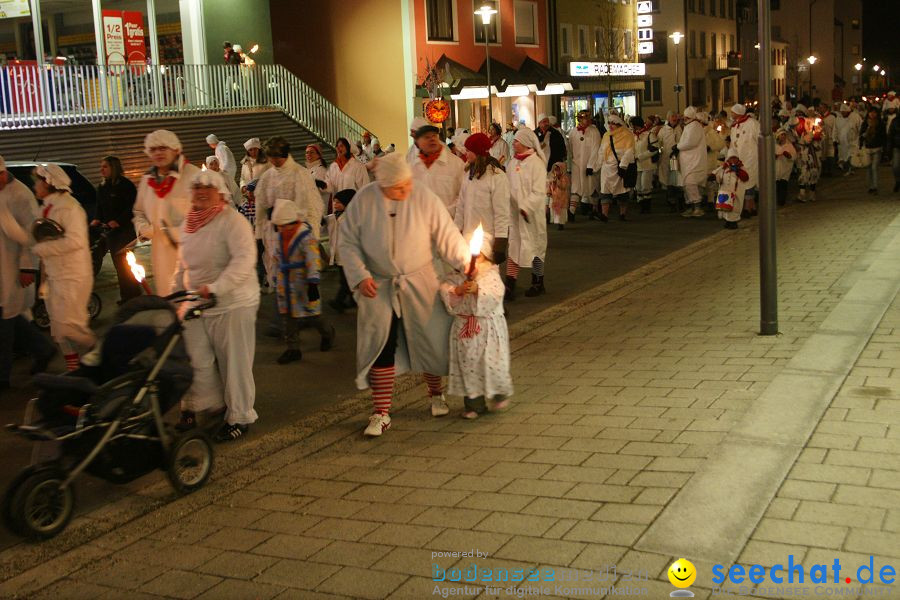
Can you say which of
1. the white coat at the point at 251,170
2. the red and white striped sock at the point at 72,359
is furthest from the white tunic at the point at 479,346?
the white coat at the point at 251,170

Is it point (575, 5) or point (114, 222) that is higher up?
point (575, 5)

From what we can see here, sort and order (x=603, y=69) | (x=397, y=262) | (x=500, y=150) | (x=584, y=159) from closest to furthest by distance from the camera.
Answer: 1. (x=397, y=262)
2. (x=500, y=150)
3. (x=584, y=159)
4. (x=603, y=69)

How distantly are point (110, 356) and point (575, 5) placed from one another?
39.0 meters

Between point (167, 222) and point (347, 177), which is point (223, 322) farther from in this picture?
point (347, 177)

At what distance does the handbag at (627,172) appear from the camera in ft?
62.1

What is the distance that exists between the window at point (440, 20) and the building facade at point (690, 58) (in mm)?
25807

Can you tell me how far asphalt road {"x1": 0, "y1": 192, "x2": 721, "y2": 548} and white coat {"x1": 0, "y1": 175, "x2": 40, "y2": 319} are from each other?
2.47 ft

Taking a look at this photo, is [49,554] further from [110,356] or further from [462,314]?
[462,314]

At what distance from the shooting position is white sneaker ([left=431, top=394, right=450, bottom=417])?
7121mm

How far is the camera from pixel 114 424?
17.6 feet

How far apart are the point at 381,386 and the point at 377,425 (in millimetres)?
248

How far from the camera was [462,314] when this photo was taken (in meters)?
6.91

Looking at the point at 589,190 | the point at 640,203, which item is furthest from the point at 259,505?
the point at 640,203


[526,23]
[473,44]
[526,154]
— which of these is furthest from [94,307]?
[526,23]
